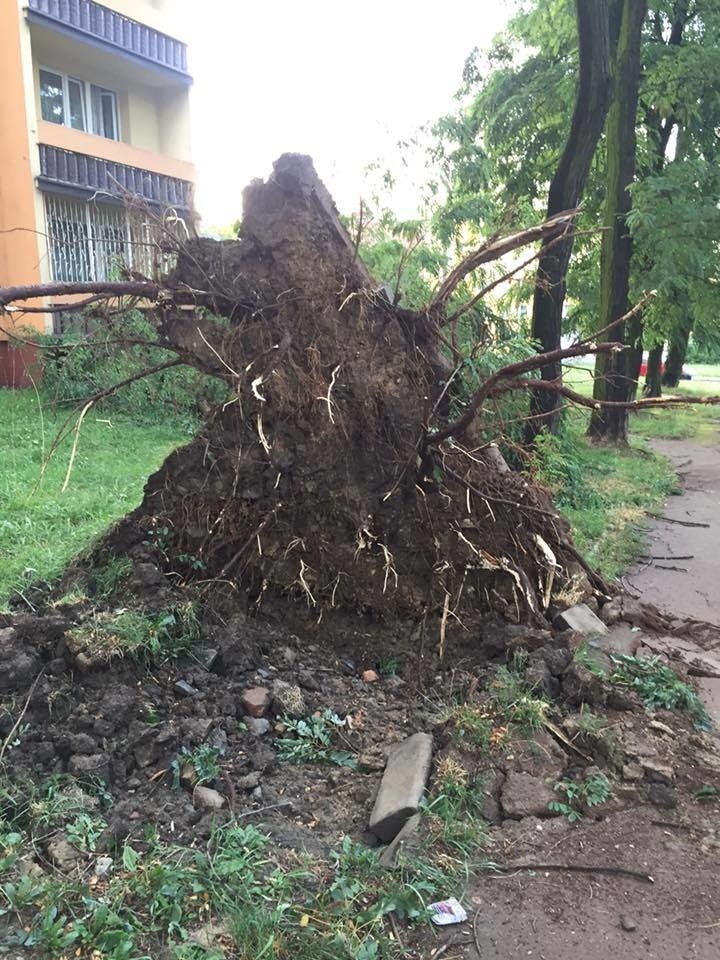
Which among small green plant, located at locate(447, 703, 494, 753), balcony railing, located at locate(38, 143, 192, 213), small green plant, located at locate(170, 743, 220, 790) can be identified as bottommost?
small green plant, located at locate(170, 743, 220, 790)

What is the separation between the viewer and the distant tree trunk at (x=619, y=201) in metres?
11.8

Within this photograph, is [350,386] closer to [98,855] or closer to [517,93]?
[98,855]

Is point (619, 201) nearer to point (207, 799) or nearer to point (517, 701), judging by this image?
point (517, 701)

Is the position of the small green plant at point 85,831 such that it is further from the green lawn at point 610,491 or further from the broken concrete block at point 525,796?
the green lawn at point 610,491

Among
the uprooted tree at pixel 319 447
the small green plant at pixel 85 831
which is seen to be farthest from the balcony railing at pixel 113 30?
the small green plant at pixel 85 831

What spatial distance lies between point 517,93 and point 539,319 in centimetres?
720

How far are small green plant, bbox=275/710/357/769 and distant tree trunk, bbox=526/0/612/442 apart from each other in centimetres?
605

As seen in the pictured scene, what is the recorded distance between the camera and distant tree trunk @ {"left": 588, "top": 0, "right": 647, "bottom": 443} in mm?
11812

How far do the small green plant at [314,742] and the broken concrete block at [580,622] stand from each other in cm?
151

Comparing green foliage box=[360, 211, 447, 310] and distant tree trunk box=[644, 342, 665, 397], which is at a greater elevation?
green foliage box=[360, 211, 447, 310]

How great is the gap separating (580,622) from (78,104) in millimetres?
17377

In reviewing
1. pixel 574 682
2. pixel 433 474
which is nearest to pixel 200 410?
pixel 433 474

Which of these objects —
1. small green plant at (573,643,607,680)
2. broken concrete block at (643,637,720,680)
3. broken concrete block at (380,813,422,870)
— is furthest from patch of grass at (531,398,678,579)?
broken concrete block at (380,813,422,870)

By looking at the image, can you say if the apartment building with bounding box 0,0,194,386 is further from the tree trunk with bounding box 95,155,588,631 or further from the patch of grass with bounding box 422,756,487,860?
the patch of grass with bounding box 422,756,487,860
